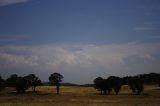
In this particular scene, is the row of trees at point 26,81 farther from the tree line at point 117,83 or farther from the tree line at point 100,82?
the tree line at point 117,83

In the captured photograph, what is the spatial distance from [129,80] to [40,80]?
39.6 m

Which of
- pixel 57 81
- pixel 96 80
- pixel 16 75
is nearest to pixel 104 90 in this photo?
pixel 96 80

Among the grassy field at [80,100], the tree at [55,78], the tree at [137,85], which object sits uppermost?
the tree at [55,78]

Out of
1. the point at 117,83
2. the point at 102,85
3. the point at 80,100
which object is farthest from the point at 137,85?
the point at 80,100

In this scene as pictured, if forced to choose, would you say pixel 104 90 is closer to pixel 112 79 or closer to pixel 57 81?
pixel 112 79

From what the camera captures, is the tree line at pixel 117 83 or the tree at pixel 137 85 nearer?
the tree at pixel 137 85

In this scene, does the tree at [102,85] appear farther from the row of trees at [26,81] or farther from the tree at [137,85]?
the row of trees at [26,81]

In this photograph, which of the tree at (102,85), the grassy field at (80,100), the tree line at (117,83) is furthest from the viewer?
the tree at (102,85)

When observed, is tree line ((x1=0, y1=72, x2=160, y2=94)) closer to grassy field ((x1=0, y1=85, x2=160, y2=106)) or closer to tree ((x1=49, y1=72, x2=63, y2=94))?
tree ((x1=49, y1=72, x2=63, y2=94))

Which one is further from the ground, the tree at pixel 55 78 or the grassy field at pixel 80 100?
the tree at pixel 55 78

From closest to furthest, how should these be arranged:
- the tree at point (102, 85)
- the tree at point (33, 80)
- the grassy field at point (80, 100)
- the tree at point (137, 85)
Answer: the grassy field at point (80, 100) < the tree at point (137, 85) < the tree at point (102, 85) < the tree at point (33, 80)

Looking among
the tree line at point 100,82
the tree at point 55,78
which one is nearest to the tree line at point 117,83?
the tree line at point 100,82

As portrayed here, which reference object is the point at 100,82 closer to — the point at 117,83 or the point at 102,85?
the point at 102,85

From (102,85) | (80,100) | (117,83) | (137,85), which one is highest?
(117,83)
